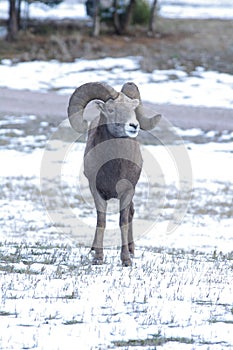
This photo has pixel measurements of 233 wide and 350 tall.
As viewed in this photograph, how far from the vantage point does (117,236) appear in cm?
1538

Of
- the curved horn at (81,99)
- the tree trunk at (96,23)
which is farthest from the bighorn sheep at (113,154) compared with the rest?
the tree trunk at (96,23)

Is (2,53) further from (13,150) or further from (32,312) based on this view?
(32,312)

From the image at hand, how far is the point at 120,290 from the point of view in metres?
9.14

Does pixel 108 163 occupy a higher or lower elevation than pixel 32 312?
higher

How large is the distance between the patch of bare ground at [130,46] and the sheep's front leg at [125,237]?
24583mm

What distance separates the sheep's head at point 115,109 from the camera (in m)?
11.0

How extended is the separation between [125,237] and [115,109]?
5.01 ft

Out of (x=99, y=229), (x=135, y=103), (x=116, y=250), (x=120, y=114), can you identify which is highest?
(x=135, y=103)

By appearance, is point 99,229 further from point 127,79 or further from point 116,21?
point 116,21

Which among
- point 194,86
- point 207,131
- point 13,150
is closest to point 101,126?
point 13,150

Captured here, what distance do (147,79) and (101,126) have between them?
23.2 meters

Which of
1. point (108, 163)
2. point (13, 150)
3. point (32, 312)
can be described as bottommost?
point (13, 150)

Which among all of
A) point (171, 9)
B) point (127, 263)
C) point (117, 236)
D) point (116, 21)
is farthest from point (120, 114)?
point (171, 9)

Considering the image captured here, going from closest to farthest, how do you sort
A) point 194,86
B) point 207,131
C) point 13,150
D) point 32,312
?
point 32,312 → point 13,150 → point 207,131 → point 194,86
